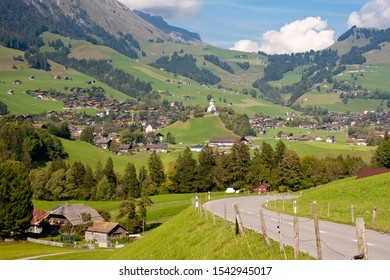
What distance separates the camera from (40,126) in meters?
168

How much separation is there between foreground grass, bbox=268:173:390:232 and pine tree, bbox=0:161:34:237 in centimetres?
3869

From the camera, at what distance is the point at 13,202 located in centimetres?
7100

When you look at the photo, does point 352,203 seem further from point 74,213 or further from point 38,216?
point 38,216

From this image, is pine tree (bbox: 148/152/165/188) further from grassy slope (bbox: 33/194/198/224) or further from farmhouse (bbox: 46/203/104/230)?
farmhouse (bbox: 46/203/104/230)

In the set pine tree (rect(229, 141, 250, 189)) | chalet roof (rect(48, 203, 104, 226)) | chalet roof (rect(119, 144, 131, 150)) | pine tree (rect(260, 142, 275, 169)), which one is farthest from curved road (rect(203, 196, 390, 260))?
chalet roof (rect(119, 144, 131, 150))

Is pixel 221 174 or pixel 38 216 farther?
pixel 221 174

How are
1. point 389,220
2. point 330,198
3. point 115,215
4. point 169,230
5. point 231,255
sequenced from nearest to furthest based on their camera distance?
point 231,255, point 389,220, point 169,230, point 330,198, point 115,215

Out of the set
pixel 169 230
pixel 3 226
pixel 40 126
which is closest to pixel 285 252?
pixel 169 230

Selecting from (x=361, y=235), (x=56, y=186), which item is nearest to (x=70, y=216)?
(x=56, y=186)

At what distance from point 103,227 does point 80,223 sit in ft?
26.4

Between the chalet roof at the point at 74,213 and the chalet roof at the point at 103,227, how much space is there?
5.14 meters

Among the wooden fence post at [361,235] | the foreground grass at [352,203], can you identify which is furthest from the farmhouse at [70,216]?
the wooden fence post at [361,235]
